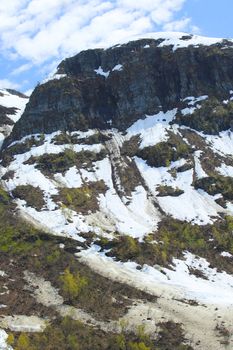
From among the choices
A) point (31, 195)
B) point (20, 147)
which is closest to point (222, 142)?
point (31, 195)

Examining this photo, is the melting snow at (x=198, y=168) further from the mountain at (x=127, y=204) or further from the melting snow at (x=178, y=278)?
the melting snow at (x=178, y=278)

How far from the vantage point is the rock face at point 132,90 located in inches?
7003

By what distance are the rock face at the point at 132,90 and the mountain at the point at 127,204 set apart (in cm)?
43

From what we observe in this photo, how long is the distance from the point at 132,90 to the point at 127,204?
2516 inches

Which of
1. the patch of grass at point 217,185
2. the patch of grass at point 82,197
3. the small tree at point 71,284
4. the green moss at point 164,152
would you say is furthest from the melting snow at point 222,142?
the small tree at point 71,284

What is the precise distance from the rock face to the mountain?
0.43m

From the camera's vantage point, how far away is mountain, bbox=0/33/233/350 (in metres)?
76.9

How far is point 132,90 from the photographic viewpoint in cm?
18225

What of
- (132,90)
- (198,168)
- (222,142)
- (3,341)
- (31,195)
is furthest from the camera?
(132,90)

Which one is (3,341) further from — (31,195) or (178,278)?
(31,195)

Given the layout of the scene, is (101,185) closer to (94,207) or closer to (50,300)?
(94,207)

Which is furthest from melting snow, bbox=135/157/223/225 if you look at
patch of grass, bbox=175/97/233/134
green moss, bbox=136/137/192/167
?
patch of grass, bbox=175/97/233/134

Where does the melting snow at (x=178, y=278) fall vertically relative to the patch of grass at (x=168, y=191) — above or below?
below

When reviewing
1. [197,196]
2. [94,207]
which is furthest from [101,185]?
[197,196]
